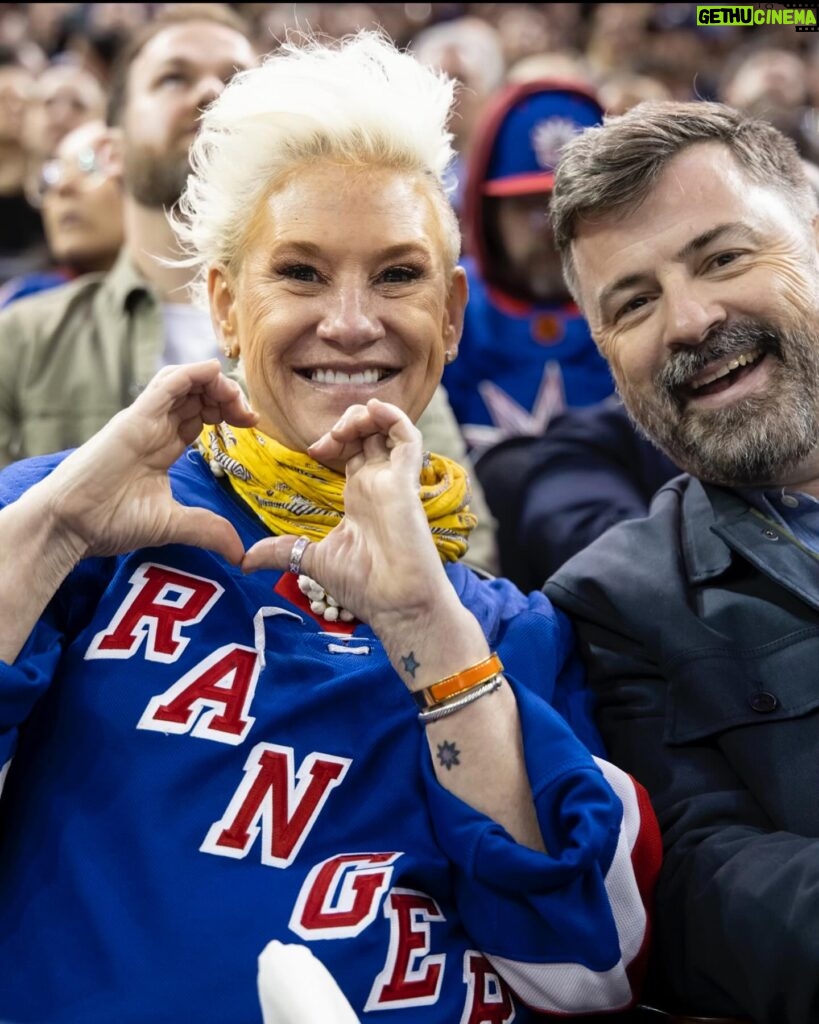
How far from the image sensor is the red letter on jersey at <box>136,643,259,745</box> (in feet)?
5.19

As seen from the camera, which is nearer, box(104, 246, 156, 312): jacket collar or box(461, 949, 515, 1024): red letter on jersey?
box(461, 949, 515, 1024): red letter on jersey

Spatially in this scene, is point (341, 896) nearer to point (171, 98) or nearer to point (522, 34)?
point (171, 98)

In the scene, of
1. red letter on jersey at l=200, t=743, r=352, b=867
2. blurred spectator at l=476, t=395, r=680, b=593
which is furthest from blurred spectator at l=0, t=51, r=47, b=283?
red letter on jersey at l=200, t=743, r=352, b=867

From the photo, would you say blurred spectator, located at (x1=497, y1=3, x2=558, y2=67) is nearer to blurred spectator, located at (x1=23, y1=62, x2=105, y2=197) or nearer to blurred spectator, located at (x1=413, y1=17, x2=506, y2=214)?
blurred spectator, located at (x1=413, y1=17, x2=506, y2=214)

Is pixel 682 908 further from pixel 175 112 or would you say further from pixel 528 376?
pixel 175 112

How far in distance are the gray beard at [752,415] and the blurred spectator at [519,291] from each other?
1.50 meters

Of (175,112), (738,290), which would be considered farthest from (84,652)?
(175,112)

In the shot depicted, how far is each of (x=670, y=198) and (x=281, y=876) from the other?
3.69ft

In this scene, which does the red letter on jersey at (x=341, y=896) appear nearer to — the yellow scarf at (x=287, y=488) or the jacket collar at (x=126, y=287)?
the yellow scarf at (x=287, y=488)

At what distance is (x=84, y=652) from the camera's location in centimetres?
161

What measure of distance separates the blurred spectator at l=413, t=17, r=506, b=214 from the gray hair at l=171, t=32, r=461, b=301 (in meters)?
3.27

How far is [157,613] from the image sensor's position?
1639 millimetres

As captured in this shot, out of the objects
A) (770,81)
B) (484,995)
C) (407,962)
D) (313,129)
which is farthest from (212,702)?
(770,81)

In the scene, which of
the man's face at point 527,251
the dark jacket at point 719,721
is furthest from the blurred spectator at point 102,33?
the dark jacket at point 719,721
